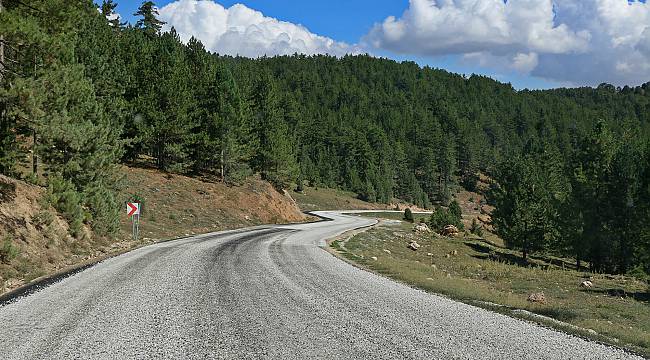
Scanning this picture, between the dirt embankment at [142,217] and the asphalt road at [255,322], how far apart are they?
2923 millimetres

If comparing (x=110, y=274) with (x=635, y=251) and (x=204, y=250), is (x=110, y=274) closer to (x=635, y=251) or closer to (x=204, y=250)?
(x=204, y=250)

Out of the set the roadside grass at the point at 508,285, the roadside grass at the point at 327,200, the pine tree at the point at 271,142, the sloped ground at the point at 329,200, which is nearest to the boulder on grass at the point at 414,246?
the roadside grass at the point at 508,285

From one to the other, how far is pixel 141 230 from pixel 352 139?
103476 mm

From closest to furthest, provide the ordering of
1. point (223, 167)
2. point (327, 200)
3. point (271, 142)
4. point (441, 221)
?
point (223, 167)
point (271, 142)
point (441, 221)
point (327, 200)

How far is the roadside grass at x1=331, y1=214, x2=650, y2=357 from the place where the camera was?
33.9 feet

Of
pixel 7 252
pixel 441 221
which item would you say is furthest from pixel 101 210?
pixel 441 221

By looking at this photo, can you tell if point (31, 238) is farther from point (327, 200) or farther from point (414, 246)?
point (327, 200)

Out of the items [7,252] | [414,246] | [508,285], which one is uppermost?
[7,252]

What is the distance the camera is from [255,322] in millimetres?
8539

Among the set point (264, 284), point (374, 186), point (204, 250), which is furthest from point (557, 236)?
point (374, 186)

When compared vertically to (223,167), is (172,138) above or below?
above

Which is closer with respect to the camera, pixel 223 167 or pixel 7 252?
pixel 7 252

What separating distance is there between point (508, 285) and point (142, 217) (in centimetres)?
2439

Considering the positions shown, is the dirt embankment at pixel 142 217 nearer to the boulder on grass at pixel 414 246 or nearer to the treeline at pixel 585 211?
the boulder on grass at pixel 414 246
